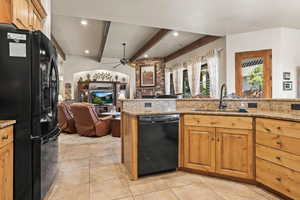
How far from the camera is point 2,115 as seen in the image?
1.50 meters

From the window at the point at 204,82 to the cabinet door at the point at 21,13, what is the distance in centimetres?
464

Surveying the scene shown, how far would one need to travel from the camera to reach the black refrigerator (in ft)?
4.94

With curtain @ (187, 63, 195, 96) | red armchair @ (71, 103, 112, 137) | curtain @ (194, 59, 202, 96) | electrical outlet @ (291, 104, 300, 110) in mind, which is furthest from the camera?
curtain @ (187, 63, 195, 96)

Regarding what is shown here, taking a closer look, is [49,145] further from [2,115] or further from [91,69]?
[91,69]

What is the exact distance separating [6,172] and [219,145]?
7.41 feet

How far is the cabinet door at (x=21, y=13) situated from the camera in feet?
5.71

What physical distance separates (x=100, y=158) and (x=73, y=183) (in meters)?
0.91

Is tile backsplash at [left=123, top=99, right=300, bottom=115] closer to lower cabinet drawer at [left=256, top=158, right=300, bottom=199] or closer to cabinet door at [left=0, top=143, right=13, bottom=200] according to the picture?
lower cabinet drawer at [left=256, top=158, right=300, bottom=199]

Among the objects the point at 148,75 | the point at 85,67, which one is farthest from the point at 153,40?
the point at 85,67

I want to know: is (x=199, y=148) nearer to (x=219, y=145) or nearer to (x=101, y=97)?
(x=219, y=145)

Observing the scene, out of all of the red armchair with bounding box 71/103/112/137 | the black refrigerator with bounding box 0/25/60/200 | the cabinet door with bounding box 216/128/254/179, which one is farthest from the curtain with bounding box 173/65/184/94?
the black refrigerator with bounding box 0/25/60/200

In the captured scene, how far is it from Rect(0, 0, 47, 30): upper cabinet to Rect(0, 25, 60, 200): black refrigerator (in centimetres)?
17

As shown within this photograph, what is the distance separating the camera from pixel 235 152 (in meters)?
2.16

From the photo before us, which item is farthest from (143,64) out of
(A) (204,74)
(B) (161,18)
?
(B) (161,18)
